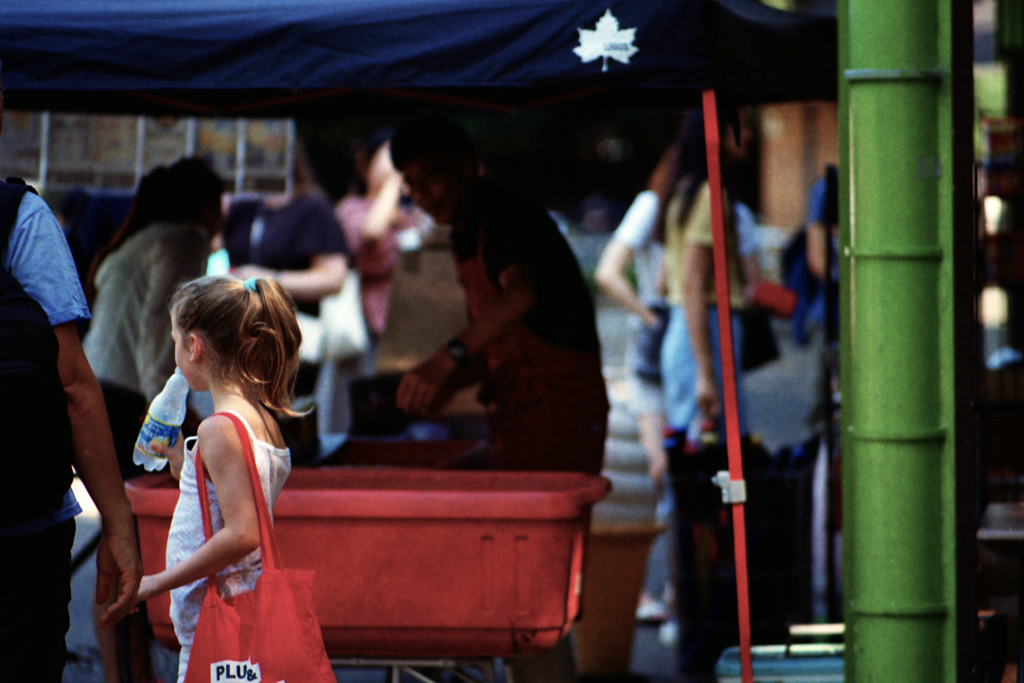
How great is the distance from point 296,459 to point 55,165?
1812 millimetres

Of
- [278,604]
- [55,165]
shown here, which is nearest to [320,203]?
[55,165]

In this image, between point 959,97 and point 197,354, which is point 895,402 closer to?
point 959,97

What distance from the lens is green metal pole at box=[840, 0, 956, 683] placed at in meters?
3.27

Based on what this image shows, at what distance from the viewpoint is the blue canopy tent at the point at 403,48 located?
11.3 ft

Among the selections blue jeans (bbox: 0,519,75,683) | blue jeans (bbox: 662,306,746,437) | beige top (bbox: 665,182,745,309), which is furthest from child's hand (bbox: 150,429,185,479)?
blue jeans (bbox: 662,306,746,437)

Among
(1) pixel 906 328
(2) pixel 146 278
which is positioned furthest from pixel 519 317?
(1) pixel 906 328

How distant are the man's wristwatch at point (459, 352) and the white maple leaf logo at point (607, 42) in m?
1.27

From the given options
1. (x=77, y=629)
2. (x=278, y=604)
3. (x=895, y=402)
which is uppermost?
(x=895, y=402)

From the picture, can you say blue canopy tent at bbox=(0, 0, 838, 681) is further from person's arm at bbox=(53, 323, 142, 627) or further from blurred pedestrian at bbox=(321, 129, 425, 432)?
blurred pedestrian at bbox=(321, 129, 425, 432)

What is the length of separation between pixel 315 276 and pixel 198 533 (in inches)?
176

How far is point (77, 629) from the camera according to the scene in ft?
19.2

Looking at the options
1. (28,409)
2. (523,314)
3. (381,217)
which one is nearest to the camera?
(28,409)

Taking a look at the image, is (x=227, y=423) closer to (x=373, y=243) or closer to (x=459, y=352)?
(x=459, y=352)

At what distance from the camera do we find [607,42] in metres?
3.44
